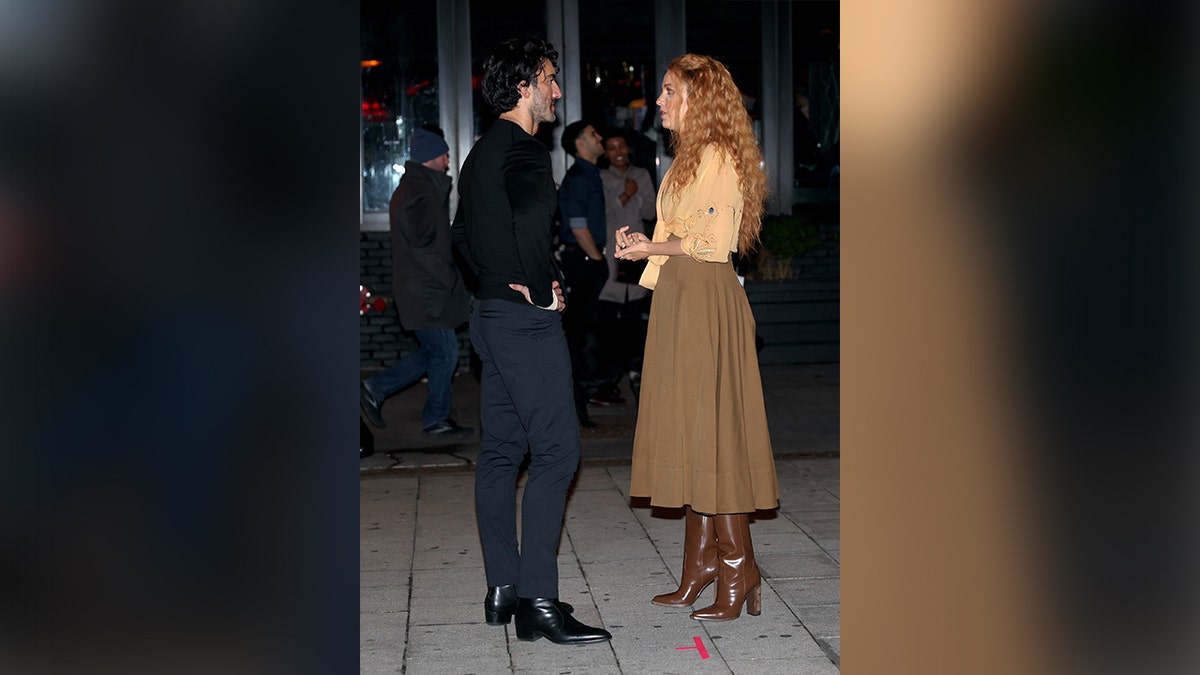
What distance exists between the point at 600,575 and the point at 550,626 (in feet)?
3.33

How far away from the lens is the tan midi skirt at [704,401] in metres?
4.82

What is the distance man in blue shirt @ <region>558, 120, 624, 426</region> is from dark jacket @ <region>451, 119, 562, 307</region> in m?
4.56

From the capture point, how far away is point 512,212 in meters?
4.52

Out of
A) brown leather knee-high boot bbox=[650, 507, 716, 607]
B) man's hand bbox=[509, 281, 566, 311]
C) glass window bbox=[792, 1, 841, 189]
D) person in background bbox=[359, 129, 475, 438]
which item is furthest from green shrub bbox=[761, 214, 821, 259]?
man's hand bbox=[509, 281, 566, 311]

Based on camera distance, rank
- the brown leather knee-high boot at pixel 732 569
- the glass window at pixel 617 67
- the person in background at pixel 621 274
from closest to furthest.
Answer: the brown leather knee-high boot at pixel 732 569, the person in background at pixel 621 274, the glass window at pixel 617 67

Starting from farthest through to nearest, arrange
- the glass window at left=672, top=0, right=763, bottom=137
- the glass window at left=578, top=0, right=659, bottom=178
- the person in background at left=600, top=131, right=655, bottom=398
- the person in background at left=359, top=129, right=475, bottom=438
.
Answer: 1. the glass window at left=672, top=0, right=763, bottom=137
2. the glass window at left=578, top=0, right=659, bottom=178
3. the person in background at left=600, top=131, right=655, bottom=398
4. the person in background at left=359, top=129, right=475, bottom=438

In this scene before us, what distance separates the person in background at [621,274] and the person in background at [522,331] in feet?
15.5

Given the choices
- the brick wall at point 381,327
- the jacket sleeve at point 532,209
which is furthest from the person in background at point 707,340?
the brick wall at point 381,327

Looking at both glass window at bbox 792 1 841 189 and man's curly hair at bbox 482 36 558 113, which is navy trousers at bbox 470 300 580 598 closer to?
man's curly hair at bbox 482 36 558 113

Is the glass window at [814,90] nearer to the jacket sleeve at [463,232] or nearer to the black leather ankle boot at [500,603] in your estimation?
the jacket sleeve at [463,232]

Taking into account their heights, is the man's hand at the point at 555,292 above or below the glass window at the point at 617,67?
below

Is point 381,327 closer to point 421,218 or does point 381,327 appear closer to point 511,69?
point 421,218

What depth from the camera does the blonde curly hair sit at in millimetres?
4812
